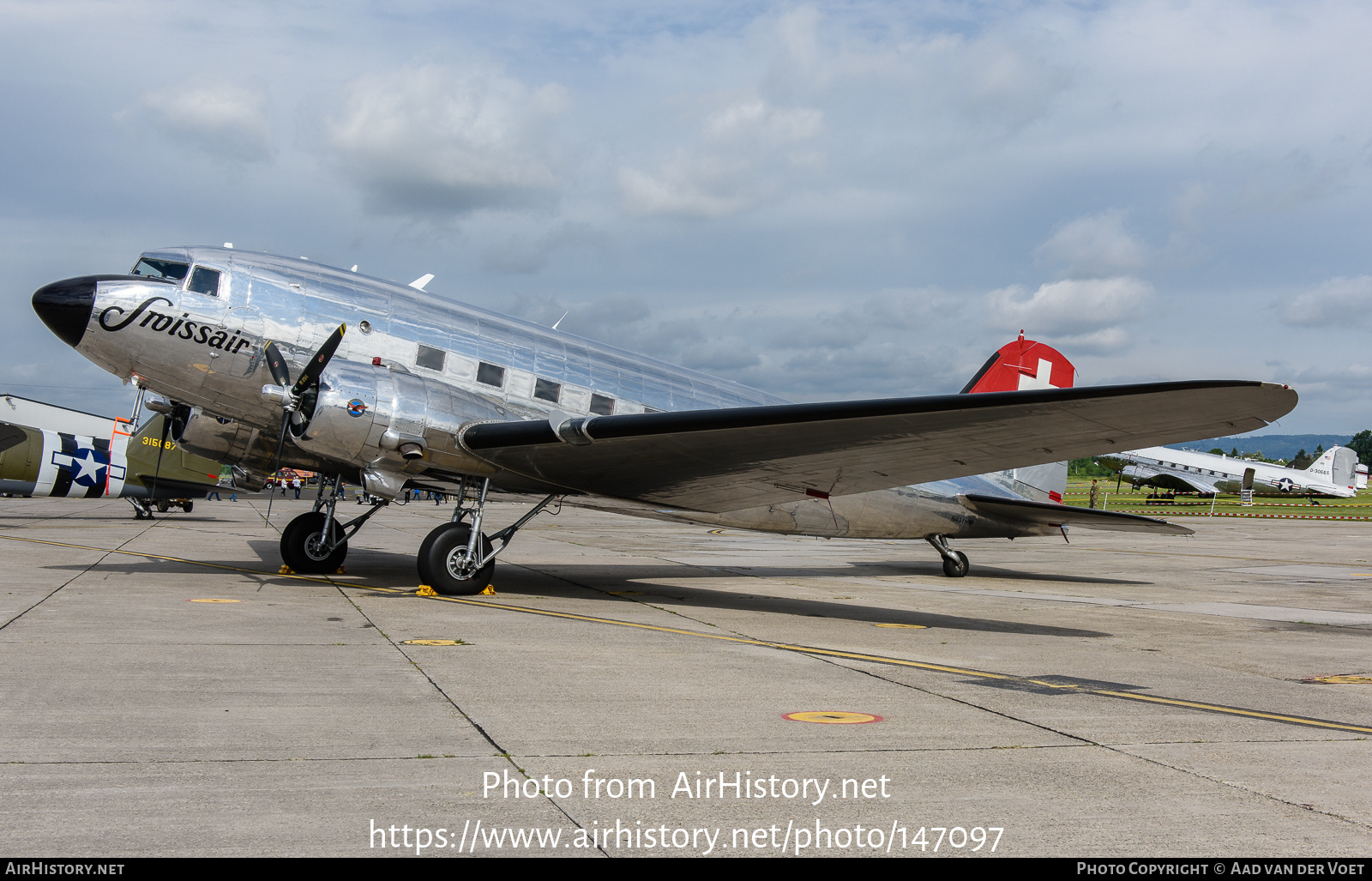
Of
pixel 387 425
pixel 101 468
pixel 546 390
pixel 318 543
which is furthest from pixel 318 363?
pixel 101 468

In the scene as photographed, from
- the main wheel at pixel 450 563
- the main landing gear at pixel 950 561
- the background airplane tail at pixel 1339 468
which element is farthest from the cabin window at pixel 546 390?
the background airplane tail at pixel 1339 468

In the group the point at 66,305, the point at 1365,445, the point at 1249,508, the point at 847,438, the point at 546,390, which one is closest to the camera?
the point at 847,438

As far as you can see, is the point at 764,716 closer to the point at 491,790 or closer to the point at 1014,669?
the point at 491,790

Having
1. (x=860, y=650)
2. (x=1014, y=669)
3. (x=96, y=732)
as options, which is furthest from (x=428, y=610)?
(x=1014, y=669)

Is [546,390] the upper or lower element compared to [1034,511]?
upper

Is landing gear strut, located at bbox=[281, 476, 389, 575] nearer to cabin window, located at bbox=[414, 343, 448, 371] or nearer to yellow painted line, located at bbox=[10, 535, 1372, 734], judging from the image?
yellow painted line, located at bbox=[10, 535, 1372, 734]

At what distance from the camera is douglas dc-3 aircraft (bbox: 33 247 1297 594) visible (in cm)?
957

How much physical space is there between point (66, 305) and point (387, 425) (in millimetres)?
3905

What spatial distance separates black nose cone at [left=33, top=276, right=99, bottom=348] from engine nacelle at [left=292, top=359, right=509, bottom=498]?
2.76m

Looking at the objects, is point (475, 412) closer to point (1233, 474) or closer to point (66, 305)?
point (66, 305)

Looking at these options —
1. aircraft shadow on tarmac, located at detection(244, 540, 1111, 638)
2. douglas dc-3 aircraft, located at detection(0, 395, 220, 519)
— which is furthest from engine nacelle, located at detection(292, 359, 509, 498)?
douglas dc-3 aircraft, located at detection(0, 395, 220, 519)

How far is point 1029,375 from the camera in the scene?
721 inches

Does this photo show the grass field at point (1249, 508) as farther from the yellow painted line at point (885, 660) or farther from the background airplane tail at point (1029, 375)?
the yellow painted line at point (885, 660)

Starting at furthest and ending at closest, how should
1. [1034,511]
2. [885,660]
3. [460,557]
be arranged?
[1034,511]
[460,557]
[885,660]
